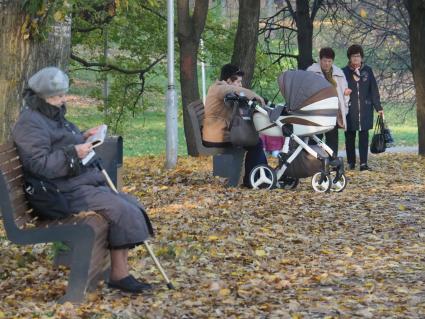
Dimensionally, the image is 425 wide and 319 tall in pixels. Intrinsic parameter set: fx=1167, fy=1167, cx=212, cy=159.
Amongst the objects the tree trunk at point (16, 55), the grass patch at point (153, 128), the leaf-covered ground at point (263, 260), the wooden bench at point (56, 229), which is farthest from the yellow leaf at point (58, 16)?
the grass patch at point (153, 128)

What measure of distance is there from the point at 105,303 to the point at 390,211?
529cm

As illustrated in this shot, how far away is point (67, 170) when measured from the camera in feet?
22.6

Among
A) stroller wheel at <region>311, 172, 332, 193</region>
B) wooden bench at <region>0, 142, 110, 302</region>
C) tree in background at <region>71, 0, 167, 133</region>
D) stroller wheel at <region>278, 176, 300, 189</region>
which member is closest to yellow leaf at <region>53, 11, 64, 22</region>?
wooden bench at <region>0, 142, 110, 302</region>

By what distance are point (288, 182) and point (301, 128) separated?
984 mm

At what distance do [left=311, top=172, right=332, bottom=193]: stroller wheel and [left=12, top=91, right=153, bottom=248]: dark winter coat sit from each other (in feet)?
20.6

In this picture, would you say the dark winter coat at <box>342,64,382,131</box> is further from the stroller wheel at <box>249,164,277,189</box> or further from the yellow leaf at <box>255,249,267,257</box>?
the yellow leaf at <box>255,249,267,257</box>

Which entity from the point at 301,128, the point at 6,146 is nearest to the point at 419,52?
the point at 301,128

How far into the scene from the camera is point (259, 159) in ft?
44.7

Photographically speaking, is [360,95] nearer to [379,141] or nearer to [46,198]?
[379,141]

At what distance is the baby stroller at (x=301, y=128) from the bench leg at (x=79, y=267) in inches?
248

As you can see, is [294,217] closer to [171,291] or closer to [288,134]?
[288,134]

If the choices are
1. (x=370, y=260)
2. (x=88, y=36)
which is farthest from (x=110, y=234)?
(x=88, y=36)

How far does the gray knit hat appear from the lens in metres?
7.02

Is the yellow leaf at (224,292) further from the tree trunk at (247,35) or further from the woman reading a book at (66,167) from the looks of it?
the tree trunk at (247,35)
